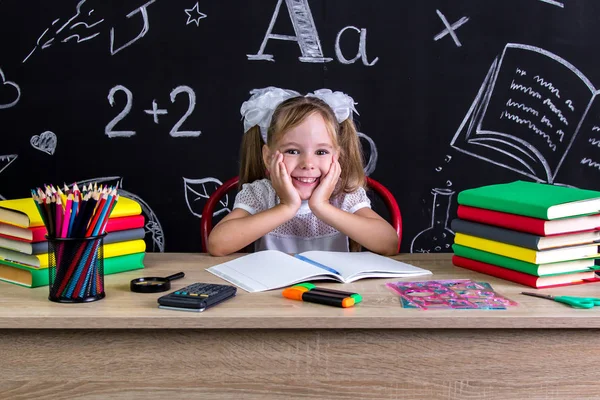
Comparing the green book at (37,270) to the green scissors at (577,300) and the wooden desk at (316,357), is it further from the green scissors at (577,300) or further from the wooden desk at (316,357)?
the green scissors at (577,300)

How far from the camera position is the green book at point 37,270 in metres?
1.31

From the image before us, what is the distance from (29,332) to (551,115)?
7.30ft

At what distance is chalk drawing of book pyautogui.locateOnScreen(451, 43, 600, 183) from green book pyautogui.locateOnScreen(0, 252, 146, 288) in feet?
5.33

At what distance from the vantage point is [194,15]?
266 cm

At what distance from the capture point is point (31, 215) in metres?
1.31

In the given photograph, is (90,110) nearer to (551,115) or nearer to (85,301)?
(85,301)

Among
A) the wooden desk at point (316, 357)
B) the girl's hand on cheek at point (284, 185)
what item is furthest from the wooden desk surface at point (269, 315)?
the girl's hand on cheek at point (284, 185)

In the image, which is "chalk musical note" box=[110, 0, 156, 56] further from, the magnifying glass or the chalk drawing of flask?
the magnifying glass

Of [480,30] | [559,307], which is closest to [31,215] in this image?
[559,307]

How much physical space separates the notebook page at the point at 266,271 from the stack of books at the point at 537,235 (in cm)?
35

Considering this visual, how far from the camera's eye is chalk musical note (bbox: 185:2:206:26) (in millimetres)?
2660

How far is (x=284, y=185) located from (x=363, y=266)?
0.40m

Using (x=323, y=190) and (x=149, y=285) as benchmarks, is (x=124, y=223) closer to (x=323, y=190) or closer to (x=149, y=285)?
(x=149, y=285)

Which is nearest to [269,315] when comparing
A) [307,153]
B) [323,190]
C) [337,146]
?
[323,190]
